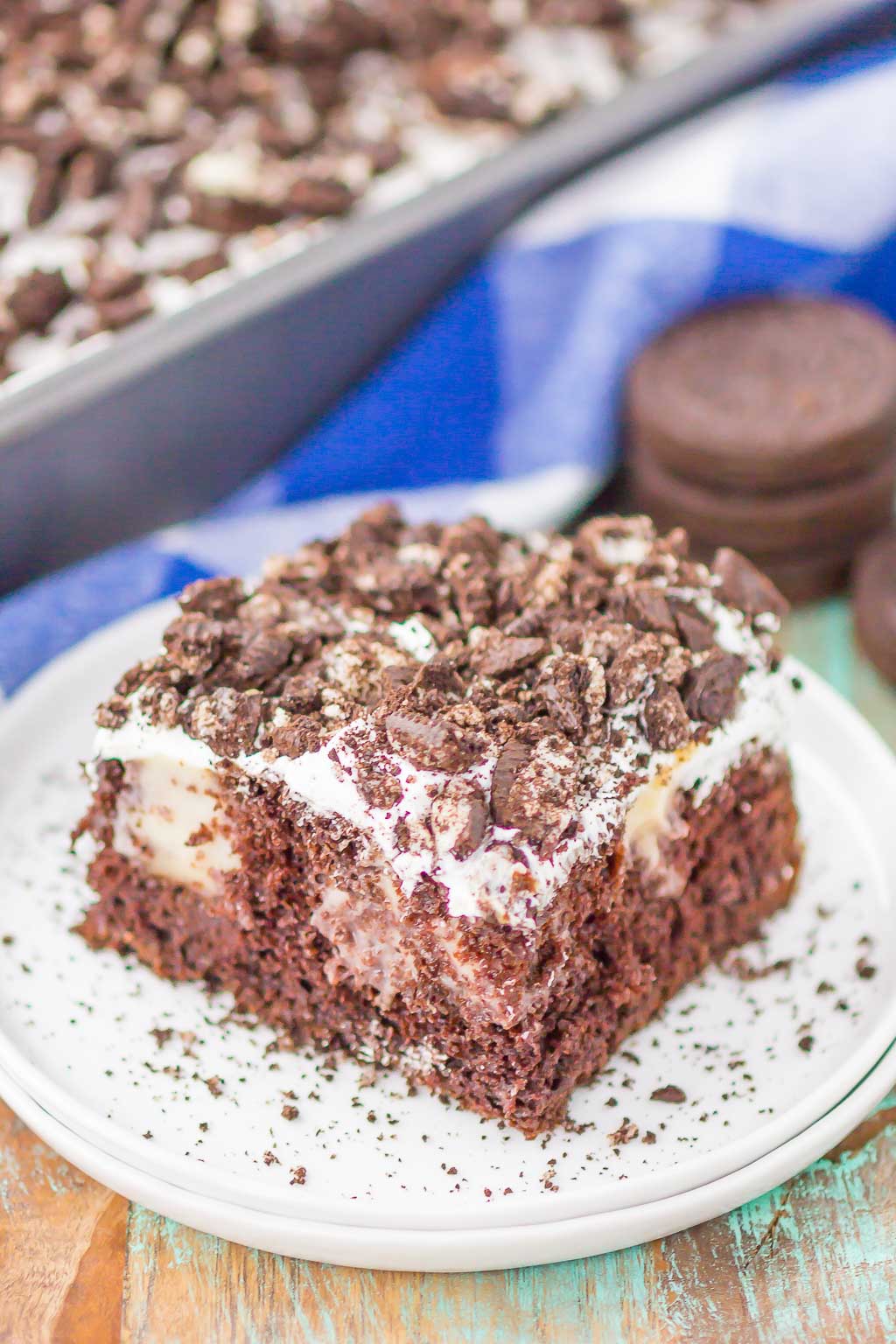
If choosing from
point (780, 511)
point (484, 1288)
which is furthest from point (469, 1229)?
point (780, 511)

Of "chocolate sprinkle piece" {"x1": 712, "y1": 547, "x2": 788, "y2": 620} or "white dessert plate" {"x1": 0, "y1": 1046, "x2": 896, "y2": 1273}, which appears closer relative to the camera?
"white dessert plate" {"x1": 0, "y1": 1046, "x2": 896, "y2": 1273}

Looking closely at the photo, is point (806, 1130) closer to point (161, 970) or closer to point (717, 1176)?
point (717, 1176)

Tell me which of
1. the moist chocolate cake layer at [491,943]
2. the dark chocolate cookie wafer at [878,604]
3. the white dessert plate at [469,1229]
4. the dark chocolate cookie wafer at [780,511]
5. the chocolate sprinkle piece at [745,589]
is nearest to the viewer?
the white dessert plate at [469,1229]

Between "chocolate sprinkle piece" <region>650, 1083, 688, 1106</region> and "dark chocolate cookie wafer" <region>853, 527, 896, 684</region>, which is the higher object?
"chocolate sprinkle piece" <region>650, 1083, 688, 1106</region>

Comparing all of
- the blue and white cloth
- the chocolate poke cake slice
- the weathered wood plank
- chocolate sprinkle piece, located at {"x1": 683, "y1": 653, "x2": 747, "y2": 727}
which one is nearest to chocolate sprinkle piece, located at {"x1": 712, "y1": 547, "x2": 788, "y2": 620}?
the chocolate poke cake slice

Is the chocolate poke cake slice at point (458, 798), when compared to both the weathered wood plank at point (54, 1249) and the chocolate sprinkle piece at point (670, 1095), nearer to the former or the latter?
the chocolate sprinkle piece at point (670, 1095)

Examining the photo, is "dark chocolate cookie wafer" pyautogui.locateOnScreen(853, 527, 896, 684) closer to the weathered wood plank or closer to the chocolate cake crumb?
the chocolate cake crumb

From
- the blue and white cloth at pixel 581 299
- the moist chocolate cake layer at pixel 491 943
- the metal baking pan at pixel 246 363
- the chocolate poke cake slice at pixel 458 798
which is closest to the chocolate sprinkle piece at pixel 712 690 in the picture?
the chocolate poke cake slice at pixel 458 798

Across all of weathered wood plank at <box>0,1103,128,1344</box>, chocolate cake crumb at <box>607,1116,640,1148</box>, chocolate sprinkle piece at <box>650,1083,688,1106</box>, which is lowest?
chocolate sprinkle piece at <box>650,1083,688,1106</box>
